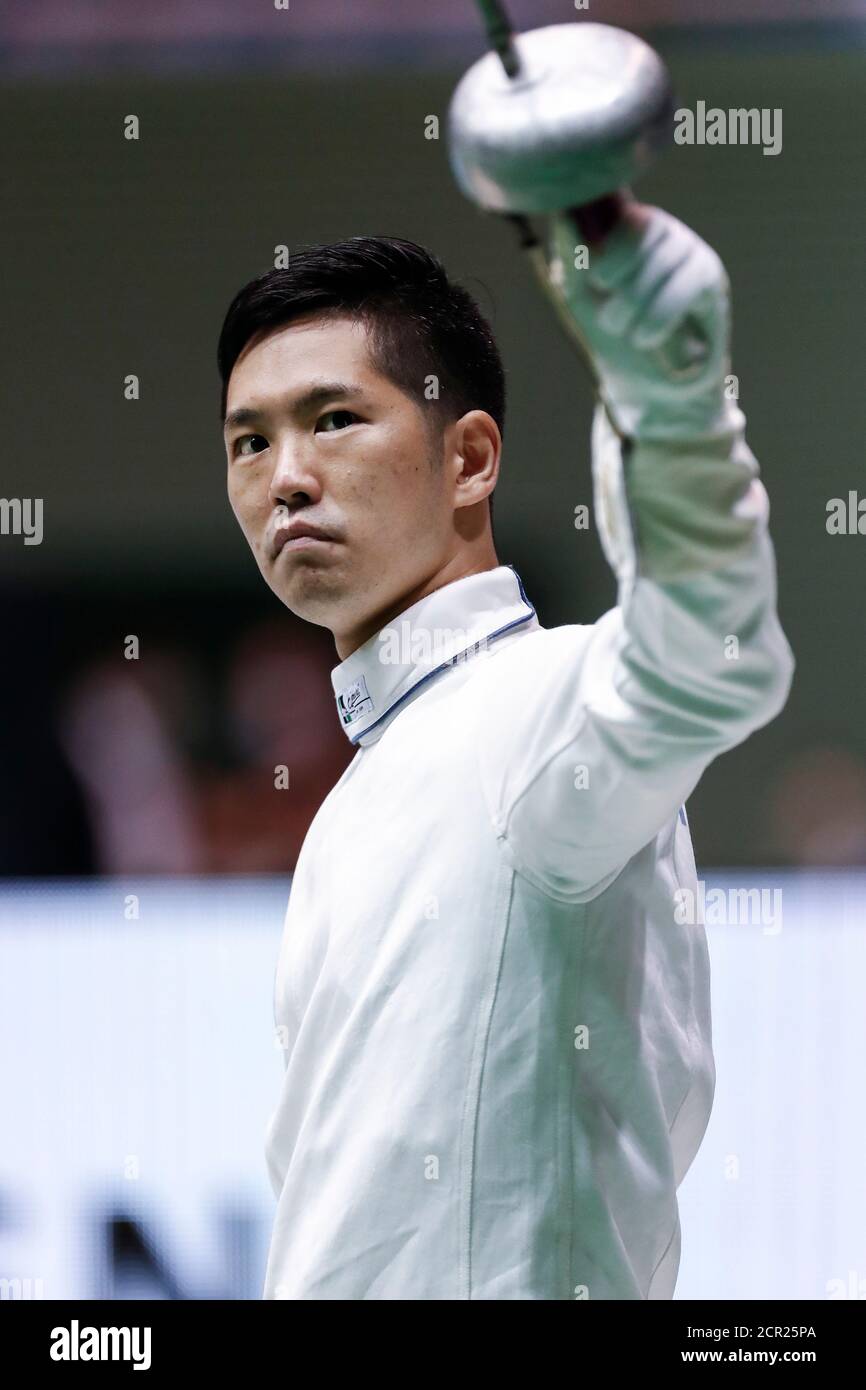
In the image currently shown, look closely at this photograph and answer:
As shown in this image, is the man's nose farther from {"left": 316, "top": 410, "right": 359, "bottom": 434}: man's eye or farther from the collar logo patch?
the collar logo patch

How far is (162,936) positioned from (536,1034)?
1175mm

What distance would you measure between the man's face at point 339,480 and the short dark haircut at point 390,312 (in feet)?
0.06

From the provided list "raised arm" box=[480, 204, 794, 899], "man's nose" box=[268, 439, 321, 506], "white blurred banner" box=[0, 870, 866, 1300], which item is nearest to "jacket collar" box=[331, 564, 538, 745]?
"man's nose" box=[268, 439, 321, 506]

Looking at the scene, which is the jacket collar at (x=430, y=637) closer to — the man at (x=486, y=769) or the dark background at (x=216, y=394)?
the man at (x=486, y=769)

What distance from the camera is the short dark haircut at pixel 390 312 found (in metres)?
1.46

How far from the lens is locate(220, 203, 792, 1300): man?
0.95 m

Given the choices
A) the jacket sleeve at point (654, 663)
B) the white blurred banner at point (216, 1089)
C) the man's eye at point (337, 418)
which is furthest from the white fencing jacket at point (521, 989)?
the white blurred banner at point (216, 1089)

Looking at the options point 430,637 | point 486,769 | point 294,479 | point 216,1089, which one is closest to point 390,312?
point 294,479

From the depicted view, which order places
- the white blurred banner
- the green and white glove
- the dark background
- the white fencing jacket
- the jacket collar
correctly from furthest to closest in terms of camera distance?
the dark background < the white blurred banner < the jacket collar < the white fencing jacket < the green and white glove

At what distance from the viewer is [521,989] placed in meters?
1.16

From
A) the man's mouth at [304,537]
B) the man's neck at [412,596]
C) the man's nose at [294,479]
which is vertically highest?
the man's nose at [294,479]

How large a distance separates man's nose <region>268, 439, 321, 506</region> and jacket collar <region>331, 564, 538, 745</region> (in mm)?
124

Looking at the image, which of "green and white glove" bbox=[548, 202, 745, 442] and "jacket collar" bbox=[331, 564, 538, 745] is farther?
"jacket collar" bbox=[331, 564, 538, 745]
